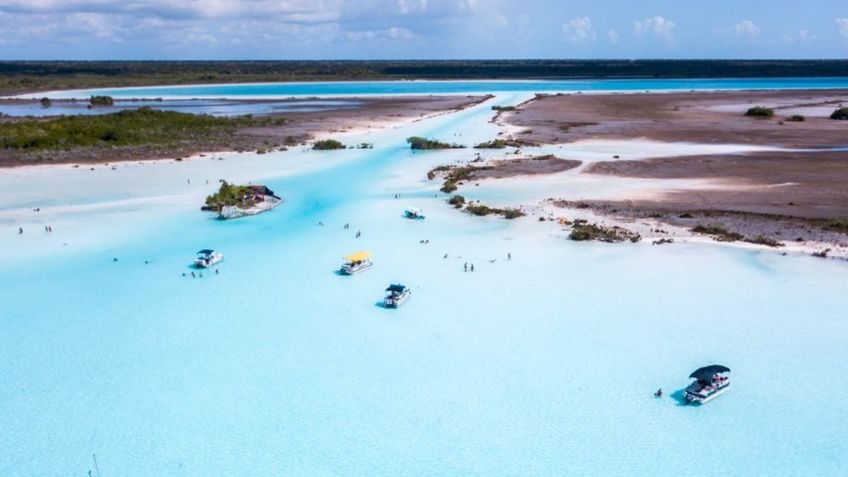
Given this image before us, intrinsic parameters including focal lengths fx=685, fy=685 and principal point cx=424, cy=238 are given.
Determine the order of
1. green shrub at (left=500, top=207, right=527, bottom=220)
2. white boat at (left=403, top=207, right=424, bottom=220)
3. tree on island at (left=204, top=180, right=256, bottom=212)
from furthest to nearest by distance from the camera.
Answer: tree on island at (left=204, top=180, right=256, bottom=212) < white boat at (left=403, top=207, right=424, bottom=220) < green shrub at (left=500, top=207, right=527, bottom=220)

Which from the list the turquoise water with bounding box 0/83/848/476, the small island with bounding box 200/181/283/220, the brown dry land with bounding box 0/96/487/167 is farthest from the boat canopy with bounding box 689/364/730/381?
the brown dry land with bounding box 0/96/487/167

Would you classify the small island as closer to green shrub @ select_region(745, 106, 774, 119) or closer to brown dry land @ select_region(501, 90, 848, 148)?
brown dry land @ select_region(501, 90, 848, 148)

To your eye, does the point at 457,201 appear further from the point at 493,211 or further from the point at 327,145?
the point at 327,145

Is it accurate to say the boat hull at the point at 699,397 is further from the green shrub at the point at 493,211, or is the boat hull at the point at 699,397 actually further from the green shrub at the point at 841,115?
the green shrub at the point at 841,115

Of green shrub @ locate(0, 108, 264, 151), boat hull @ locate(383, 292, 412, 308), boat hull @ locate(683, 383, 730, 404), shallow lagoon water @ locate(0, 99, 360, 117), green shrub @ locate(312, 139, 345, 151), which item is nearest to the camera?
boat hull @ locate(683, 383, 730, 404)

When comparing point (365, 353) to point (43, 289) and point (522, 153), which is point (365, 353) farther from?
point (522, 153)

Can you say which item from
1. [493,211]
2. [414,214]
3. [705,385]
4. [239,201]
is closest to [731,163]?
[493,211]
